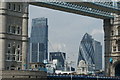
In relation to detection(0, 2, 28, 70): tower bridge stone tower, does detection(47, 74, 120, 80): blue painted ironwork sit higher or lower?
lower

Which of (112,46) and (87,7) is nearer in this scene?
(87,7)

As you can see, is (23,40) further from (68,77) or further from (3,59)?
(68,77)

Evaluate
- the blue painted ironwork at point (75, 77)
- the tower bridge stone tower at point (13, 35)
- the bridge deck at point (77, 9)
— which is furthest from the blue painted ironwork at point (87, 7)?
the blue painted ironwork at point (75, 77)

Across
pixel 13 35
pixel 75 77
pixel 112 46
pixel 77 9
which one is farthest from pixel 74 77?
pixel 13 35

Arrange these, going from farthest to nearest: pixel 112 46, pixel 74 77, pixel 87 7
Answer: pixel 112 46 < pixel 87 7 < pixel 74 77

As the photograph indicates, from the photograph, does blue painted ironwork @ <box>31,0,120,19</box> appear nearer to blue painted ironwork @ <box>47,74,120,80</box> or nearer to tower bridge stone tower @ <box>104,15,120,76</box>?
tower bridge stone tower @ <box>104,15,120,76</box>

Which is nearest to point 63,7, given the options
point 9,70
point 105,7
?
point 105,7

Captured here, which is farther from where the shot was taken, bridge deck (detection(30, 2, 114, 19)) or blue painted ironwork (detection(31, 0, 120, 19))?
blue painted ironwork (detection(31, 0, 120, 19))

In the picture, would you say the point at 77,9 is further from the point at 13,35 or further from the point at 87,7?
the point at 13,35

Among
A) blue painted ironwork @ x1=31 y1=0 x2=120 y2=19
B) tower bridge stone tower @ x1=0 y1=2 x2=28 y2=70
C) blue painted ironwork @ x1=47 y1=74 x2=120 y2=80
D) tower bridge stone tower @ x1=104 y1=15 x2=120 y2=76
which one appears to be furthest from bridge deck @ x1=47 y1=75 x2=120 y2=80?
blue painted ironwork @ x1=31 y1=0 x2=120 y2=19

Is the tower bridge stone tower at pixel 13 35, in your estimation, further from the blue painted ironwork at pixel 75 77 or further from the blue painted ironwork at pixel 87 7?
the blue painted ironwork at pixel 75 77

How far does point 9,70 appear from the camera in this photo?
94062 mm

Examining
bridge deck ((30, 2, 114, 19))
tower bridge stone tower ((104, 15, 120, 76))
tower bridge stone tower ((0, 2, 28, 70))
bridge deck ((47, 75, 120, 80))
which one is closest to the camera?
tower bridge stone tower ((0, 2, 28, 70))

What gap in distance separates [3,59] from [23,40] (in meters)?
9.25
